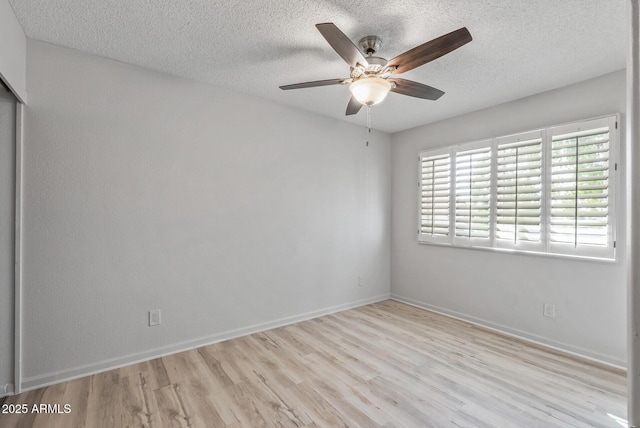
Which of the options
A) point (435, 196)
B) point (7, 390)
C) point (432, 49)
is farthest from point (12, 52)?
point (435, 196)

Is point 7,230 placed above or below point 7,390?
above

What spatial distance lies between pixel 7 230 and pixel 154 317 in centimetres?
120

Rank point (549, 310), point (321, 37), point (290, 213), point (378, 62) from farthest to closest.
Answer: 1. point (290, 213)
2. point (549, 310)
3. point (321, 37)
4. point (378, 62)

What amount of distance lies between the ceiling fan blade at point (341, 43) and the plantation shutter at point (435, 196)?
7.59 ft

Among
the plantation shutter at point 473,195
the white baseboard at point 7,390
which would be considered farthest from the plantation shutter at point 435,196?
the white baseboard at point 7,390

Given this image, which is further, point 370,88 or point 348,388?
point 348,388

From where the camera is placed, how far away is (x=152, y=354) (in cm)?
270

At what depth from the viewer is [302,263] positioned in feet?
12.0

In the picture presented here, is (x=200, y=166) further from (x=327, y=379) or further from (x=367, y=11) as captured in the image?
(x=327, y=379)

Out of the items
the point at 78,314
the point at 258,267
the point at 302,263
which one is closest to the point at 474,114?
the point at 302,263

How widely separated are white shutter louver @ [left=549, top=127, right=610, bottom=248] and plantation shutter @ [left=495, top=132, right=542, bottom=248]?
133 mm

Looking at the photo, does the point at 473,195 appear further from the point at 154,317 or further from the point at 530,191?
the point at 154,317

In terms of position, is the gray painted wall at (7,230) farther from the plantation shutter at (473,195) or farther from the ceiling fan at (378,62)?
the plantation shutter at (473,195)

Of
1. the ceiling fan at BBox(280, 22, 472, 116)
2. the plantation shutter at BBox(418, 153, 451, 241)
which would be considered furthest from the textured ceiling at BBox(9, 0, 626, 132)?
the plantation shutter at BBox(418, 153, 451, 241)
